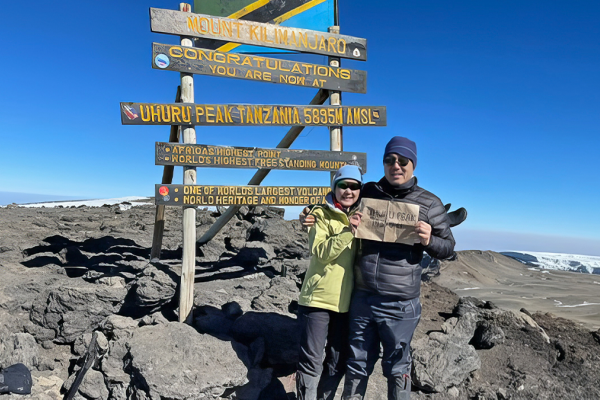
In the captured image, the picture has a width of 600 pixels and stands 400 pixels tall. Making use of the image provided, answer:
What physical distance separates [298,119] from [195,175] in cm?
151

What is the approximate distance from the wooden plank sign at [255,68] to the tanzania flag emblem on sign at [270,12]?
0.28 m

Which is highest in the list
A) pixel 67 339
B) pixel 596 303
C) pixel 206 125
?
pixel 206 125

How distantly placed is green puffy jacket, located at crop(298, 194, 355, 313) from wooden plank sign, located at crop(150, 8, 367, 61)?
291cm

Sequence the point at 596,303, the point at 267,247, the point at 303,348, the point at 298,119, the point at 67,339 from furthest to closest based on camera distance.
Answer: the point at 596,303 → the point at 267,247 → the point at 298,119 → the point at 67,339 → the point at 303,348

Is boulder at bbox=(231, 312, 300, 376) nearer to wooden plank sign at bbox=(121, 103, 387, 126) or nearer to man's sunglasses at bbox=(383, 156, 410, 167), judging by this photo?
man's sunglasses at bbox=(383, 156, 410, 167)

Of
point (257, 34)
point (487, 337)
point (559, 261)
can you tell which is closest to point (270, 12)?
point (257, 34)

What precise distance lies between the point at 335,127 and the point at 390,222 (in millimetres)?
2767

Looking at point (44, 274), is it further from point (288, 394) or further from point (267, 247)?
point (288, 394)

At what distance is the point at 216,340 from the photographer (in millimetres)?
3943

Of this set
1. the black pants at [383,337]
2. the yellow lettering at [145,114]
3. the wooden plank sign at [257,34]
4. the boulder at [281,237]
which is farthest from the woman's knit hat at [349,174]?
the boulder at [281,237]

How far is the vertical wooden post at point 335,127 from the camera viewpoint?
17.8 feet

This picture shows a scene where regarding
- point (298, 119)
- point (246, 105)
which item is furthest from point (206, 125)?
point (298, 119)

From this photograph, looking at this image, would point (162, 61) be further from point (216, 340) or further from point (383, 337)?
point (383, 337)

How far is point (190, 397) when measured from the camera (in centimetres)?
336
